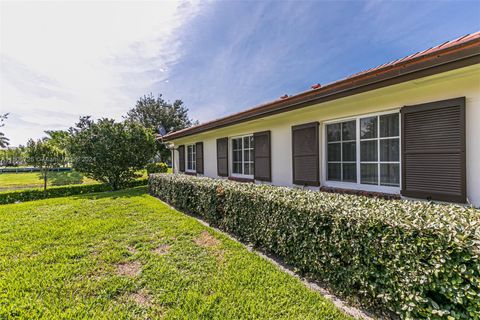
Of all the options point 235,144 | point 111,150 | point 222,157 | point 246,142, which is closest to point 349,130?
point 246,142

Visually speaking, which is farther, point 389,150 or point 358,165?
point 358,165

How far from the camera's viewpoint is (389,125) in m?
4.04

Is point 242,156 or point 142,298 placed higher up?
point 242,156

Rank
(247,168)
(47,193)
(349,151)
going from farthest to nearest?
(47,193)
(247,168)
(349,151)

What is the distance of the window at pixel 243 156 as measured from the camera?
7645 millimetres

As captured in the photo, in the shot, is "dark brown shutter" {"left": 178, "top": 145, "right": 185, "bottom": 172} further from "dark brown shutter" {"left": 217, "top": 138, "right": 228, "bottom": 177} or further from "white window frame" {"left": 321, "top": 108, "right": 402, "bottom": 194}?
"white window frame" {"left": 321, "top": 108, "right": 402, "bottom": 194}

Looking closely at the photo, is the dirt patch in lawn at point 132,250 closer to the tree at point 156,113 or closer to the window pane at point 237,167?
the window pane at point 237,167

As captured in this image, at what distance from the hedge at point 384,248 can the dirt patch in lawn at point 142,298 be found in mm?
1909

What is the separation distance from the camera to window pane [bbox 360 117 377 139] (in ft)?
14.0

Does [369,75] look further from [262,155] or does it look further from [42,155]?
[42,155]

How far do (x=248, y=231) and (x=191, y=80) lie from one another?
11.2 m

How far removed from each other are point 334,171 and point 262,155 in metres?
2.35

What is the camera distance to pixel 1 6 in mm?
6113

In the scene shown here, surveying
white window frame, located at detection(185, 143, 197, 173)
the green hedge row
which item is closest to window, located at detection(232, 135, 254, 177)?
white window frame, located at detection(185, 143, 197, 173)
